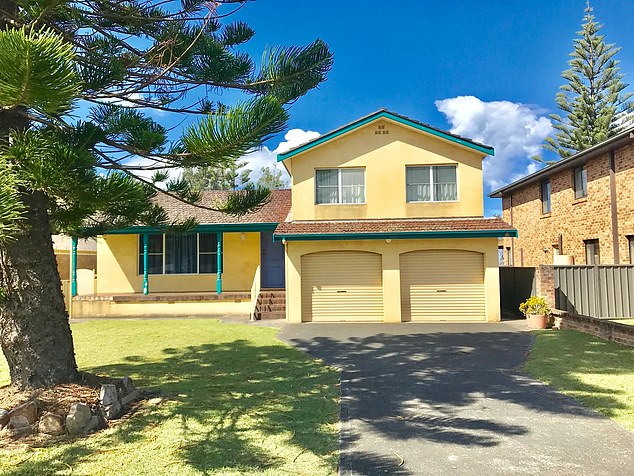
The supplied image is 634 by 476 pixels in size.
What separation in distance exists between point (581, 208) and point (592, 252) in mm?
1778

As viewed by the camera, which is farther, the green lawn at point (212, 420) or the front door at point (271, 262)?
the front door at point (271, 262)

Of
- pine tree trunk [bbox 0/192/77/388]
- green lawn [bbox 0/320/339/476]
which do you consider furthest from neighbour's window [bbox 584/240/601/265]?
pine tree trunk [bbox 0/192/77/388]

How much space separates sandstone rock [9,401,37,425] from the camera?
4.77 m

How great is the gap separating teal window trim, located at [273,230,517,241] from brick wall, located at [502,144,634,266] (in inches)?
179

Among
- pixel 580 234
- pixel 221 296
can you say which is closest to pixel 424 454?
pixel 221 296

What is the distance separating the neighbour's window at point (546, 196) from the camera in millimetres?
19828

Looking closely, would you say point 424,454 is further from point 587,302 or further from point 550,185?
point 550,185

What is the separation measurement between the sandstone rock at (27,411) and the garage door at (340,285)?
965 centimetres

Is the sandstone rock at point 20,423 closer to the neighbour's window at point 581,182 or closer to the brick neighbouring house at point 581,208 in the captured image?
the brick neighbouring house at point 581,208

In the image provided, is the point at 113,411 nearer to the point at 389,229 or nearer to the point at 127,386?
the point at 127,386

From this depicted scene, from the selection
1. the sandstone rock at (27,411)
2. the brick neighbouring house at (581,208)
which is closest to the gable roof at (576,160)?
the brick neighbouring house at (581,208)

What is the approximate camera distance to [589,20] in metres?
29.4

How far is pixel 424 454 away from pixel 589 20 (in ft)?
115

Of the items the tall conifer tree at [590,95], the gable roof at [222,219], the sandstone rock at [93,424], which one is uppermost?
the tall conifer tree at [590,95]
